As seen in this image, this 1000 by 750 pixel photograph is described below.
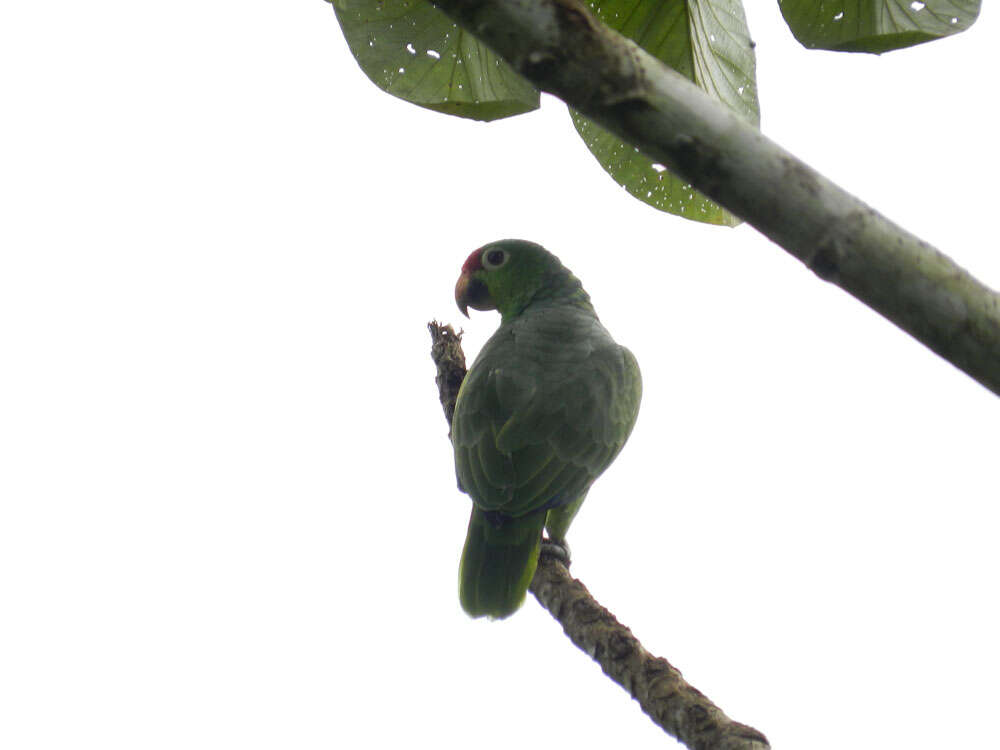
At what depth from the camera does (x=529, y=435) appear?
10.3 ft

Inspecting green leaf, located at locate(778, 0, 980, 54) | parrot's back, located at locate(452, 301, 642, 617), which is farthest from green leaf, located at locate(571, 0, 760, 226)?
parrot's back, located at locate(452, 301, 642, 617)

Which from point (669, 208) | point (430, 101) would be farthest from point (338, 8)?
point (669, 208)

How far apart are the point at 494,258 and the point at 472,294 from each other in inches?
8.9

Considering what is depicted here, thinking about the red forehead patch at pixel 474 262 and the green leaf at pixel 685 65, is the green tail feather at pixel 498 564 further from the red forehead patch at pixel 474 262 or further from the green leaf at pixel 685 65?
the red forehead patch at pixel 474 262

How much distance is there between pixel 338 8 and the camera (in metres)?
2.68

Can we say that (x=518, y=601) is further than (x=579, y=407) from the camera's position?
No

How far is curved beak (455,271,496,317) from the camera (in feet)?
13.9

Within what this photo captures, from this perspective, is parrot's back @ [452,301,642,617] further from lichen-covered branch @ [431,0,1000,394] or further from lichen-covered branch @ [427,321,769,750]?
lichen-covered branch @ [431,0,1000,394]

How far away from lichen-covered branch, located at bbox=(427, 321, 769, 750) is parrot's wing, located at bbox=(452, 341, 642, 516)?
28cm

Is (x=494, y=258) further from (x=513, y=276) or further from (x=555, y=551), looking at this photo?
(x=555, y=551)

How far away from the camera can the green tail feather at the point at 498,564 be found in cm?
293

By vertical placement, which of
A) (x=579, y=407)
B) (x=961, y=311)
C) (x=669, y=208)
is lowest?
(x=961, y=311)

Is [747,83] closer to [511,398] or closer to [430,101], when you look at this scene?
[430,101]

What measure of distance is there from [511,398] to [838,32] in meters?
1.63
